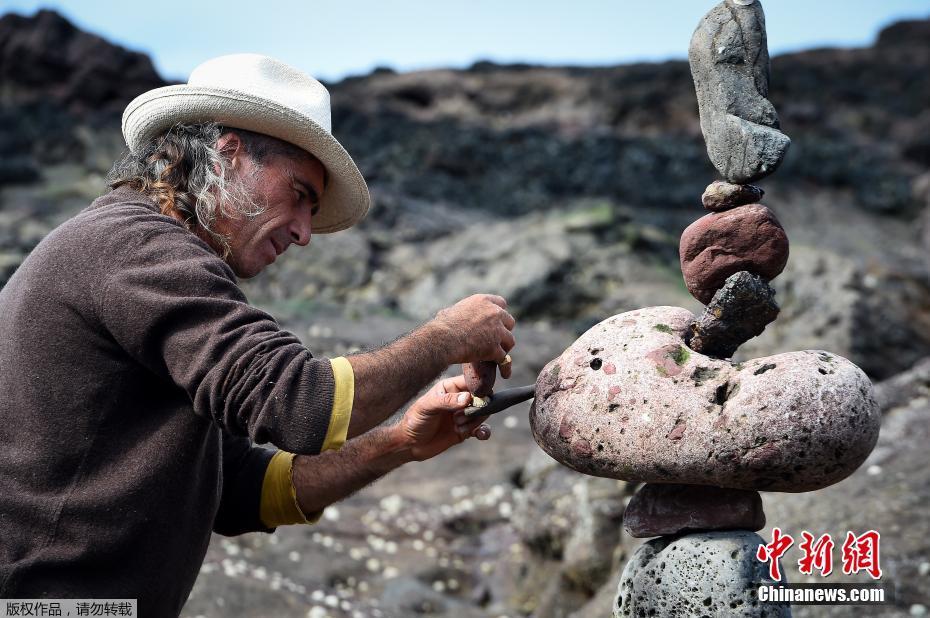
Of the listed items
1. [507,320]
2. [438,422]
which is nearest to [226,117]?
[507,320]

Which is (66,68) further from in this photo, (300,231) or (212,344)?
(212,344)

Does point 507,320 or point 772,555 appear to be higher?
point 507,320

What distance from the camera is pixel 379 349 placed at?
3.42 m

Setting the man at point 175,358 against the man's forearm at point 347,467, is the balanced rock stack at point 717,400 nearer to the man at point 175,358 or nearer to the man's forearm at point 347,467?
the man at point 175,358

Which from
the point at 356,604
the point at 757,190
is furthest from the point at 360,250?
the point at 757,190

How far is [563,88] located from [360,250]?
44.7 feet

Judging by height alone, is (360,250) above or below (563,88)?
below

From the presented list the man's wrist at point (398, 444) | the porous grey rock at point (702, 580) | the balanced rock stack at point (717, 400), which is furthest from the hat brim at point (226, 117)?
the porous grey rock at point (702, 580)

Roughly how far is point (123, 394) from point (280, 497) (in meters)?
1.08

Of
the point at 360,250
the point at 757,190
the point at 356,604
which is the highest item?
the point at 360,250

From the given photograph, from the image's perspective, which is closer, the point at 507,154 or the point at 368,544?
the point at 368,544

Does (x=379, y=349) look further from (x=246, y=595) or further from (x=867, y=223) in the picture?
(x=867, y=223)

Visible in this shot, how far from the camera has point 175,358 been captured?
10.5 ft

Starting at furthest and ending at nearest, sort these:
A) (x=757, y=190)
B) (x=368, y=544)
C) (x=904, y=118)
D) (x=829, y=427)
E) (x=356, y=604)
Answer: (x=904, y=118) < (x=368, y=544) < (x=356, y=604) < (x=757, y=190) < (x=829, y=427)
